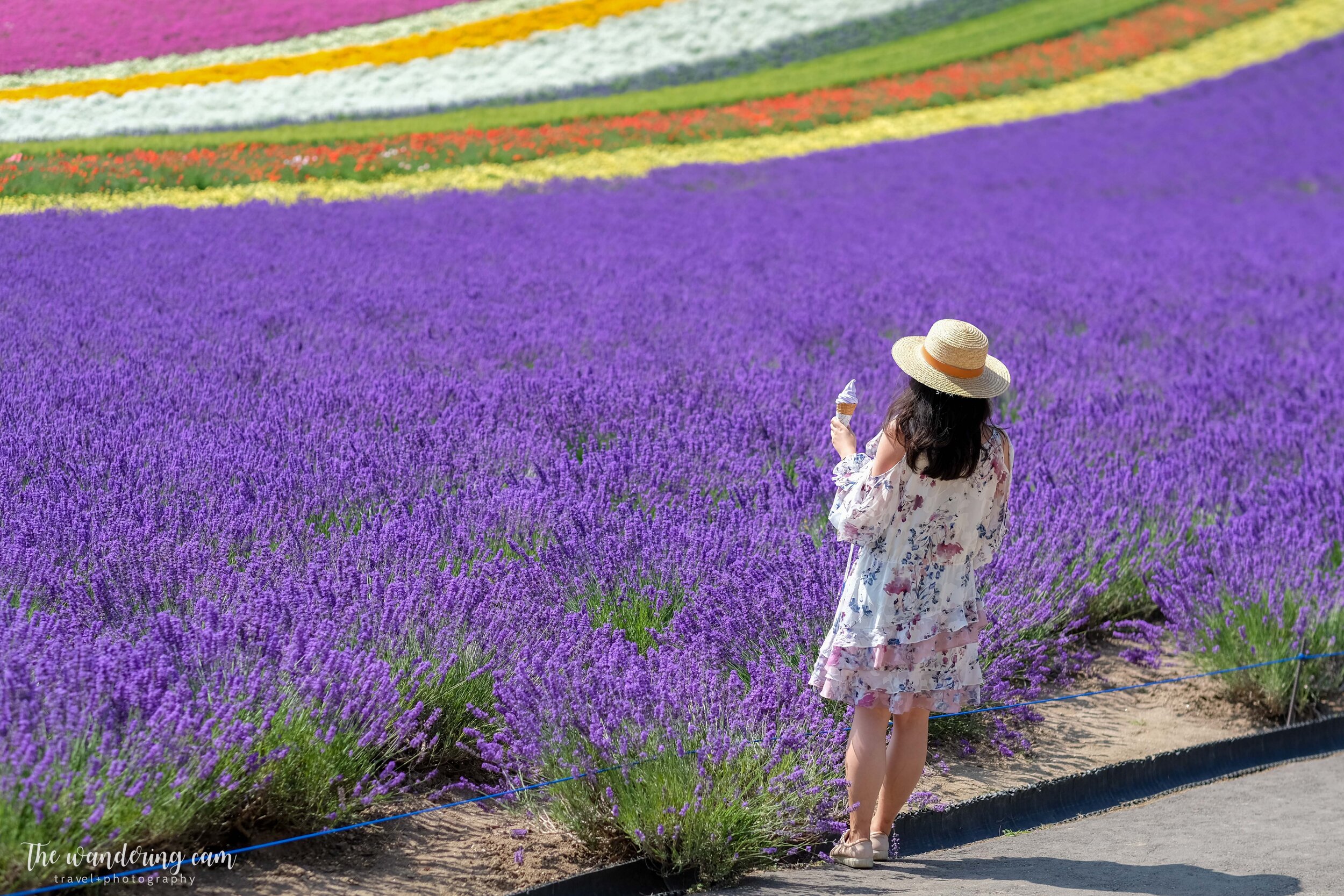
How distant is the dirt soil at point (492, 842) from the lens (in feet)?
7.27

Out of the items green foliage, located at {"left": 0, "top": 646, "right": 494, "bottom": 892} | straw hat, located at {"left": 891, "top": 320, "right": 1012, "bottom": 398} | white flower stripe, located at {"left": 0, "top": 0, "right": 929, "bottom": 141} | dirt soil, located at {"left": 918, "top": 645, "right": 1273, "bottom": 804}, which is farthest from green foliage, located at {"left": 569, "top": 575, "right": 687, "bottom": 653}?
white flower stripe, located at {"left": 0, "top": 0, "right": 929, "bottom": 141}

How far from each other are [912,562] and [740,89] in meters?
17.9

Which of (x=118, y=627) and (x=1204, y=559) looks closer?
(x=118, y=627)

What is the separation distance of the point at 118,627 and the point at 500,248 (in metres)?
6.37

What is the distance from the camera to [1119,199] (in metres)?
14.6

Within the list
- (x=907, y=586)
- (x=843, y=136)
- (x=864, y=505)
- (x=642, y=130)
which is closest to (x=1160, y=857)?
(x=907, y=586)

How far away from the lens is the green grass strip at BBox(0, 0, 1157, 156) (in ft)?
25.0

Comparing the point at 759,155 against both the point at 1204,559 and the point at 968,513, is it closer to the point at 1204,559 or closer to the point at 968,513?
the point at 1204,559

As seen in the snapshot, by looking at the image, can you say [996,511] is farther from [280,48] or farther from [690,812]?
[280,48]

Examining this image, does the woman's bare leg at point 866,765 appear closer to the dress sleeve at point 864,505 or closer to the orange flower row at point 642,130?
the dress sleeve at point 864,505

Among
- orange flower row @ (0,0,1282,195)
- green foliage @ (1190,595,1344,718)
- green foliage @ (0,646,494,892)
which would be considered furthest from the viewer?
orange flower row @ (0,0,1282,195)

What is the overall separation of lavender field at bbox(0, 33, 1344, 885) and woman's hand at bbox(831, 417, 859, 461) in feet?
1.86

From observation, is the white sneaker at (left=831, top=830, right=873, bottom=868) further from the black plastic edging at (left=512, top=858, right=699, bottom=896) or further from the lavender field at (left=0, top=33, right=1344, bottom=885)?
the black plastic edging at (left=512, top=858, right=699, bottom=896)

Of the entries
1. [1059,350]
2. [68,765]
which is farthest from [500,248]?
[68,765]
